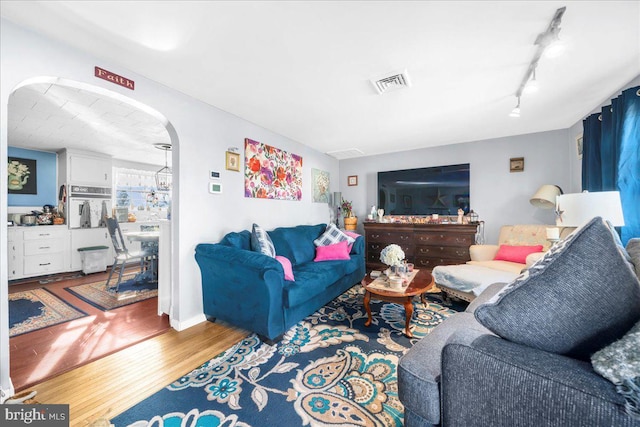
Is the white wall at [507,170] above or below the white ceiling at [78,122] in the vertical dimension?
below

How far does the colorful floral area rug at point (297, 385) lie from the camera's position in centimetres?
137

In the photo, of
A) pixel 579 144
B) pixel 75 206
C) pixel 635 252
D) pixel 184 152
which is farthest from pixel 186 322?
pixel 579 144

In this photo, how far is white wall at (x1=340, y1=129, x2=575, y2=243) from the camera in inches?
145

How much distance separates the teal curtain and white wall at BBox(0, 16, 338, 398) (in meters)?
3.67

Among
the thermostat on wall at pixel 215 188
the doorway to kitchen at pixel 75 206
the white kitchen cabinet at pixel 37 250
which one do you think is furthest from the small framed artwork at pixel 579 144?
the white kitchen cabinet at pixel 37 250

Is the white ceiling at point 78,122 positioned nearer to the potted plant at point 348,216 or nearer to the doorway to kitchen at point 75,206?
the doorway to kitchen at point 75,206

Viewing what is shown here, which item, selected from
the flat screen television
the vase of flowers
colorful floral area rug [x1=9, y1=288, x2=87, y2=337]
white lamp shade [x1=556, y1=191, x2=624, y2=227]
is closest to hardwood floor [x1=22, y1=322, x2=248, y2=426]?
colorful floral area rug [x1=9, y1=288, x2=87, y2=337]

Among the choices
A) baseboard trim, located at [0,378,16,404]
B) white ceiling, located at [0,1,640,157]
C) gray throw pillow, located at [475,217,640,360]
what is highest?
white ceiling, located at [0,1,640,157]

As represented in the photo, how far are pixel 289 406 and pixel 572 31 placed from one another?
2.96 metres

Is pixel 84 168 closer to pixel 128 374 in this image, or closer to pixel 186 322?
pixel 186 322

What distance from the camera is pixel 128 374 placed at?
1.75 m

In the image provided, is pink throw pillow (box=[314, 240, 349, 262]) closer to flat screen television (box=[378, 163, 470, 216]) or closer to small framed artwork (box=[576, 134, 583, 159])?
flat screen television (box=[378, 163, 470, 216])

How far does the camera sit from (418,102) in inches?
107

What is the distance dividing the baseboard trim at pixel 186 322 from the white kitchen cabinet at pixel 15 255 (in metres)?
3.56
